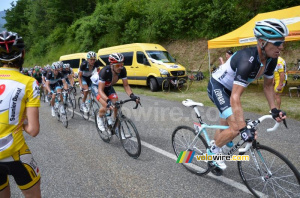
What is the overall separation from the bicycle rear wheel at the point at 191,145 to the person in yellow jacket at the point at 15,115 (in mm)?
2369

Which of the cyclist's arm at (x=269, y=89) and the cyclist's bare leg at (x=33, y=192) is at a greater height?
the cyclist's arm at (x=269, y=89)

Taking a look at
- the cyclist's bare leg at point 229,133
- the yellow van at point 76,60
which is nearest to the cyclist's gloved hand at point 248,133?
the cyclist's bare leg at point 229,133

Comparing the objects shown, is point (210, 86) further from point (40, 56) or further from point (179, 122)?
point (40, 56)

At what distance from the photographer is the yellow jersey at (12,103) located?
1.83 metres

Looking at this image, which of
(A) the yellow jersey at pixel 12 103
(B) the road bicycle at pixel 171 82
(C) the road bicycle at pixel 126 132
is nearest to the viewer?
(A) the yellow jersey at pixel 12 103

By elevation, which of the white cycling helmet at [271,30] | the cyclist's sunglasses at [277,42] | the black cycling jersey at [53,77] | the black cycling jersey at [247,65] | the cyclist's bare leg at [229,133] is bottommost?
the cyclist's bare leg at [229,133]

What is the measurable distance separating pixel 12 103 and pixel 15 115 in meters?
0.11

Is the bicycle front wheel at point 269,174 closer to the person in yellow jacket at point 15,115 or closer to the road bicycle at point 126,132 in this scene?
the road bicycle at point 126,132

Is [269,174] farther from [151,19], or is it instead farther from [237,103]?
[151,19]

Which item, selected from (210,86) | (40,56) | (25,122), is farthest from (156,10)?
(40,56)

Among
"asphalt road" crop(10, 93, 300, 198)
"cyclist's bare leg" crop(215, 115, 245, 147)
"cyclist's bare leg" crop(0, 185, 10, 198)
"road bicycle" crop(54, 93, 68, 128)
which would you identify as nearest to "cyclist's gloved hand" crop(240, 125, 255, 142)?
"cyclist's bare leg" crop(215, 115, 245, 147)

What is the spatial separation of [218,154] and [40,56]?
49990mm

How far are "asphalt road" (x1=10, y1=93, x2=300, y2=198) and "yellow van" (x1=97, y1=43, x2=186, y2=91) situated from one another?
665 cm

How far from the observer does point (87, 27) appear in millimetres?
30703
